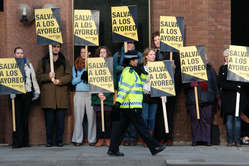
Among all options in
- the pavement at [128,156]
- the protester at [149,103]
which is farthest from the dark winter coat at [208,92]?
the pavement at [128,156]

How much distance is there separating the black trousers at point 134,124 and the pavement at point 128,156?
24 centimetres

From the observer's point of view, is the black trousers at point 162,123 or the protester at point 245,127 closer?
the black trousers at point 162,123

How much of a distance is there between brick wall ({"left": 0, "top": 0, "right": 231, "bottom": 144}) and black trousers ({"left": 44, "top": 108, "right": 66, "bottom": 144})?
40cm

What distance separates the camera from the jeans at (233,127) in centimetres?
1201

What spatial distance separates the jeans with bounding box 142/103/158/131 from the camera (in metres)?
11.7

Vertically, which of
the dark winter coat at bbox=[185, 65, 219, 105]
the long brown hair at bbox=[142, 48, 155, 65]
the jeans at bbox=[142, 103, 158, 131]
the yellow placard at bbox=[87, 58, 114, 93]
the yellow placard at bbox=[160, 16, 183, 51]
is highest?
the yellow placard at bbox=[160, 16, 183, 51]

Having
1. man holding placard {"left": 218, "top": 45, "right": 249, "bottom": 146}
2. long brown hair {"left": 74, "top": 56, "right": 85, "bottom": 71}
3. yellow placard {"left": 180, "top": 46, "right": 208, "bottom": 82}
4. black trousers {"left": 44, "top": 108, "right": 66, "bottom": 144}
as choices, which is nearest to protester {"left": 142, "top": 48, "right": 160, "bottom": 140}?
yellow placard {"left": 180, "top": 46, "right": 208, "bottom": 82}

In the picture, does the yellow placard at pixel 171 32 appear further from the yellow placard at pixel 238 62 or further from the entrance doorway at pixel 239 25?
the entrance doorway at pixel 239 25

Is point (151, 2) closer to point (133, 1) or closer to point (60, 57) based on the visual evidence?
→ point (133, 1)

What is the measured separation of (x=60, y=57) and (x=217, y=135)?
393 cm

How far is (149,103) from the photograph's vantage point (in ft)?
38.6

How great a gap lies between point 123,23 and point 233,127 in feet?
10.9

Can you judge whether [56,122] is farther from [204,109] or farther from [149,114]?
[204,109]

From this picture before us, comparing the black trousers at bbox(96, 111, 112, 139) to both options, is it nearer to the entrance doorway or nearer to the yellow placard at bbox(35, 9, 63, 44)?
the yellow placard at bbox(35, 9, 63, 44)
